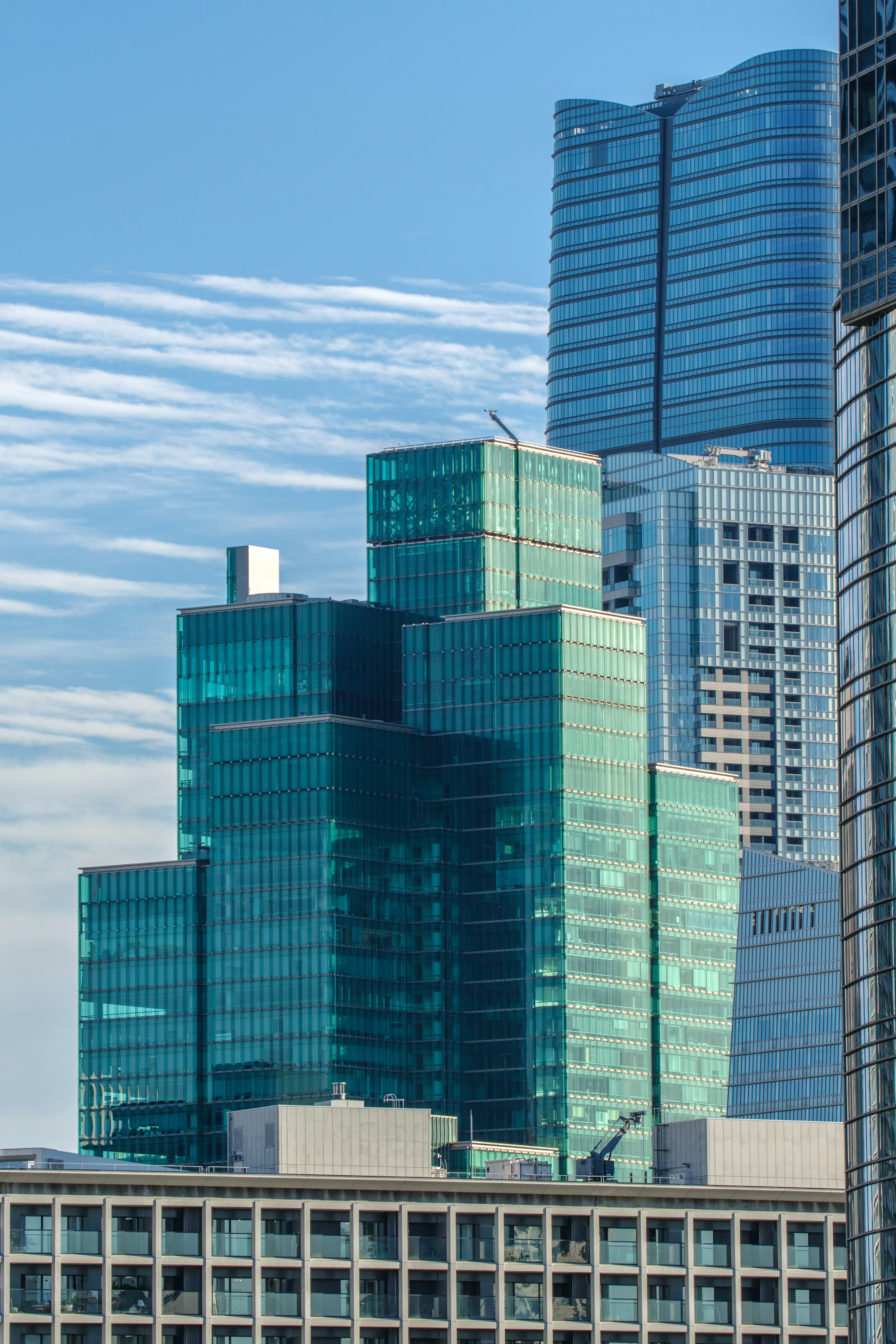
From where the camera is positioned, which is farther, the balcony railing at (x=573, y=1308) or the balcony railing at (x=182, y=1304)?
the balcony railing at (x=573, y=1308)

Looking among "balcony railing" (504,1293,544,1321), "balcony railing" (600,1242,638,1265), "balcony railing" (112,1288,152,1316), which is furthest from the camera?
"balcony railing" (600,1242,638,1265)

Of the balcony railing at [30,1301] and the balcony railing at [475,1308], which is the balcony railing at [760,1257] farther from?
the balcony railing at [30,1301]

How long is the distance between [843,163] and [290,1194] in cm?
6022

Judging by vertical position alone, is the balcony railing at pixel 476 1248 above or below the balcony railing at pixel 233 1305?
above

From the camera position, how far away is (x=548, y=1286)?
183500 millimetres

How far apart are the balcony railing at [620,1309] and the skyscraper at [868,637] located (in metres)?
20.4

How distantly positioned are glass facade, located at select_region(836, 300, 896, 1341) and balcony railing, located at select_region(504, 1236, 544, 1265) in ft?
67.2

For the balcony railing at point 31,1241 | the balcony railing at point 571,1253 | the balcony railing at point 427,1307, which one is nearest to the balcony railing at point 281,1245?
the balcony railing at point 427,1307

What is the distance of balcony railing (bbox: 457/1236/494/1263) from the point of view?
595ft

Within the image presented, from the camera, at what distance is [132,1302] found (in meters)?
176

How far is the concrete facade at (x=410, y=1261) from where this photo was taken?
174125 mm

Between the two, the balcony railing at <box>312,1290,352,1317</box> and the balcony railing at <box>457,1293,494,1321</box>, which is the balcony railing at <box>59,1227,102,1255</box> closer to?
the balcony railing at <box>312,1290,352,1317</box>

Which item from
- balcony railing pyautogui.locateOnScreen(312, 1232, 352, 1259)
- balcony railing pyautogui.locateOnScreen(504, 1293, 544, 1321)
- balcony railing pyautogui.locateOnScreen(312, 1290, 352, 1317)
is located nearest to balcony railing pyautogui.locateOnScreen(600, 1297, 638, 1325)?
balcony railing pyautogui.locateOnScreen(504, 1293, 544, 1321)

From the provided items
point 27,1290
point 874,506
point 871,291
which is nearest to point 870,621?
point 874,506
